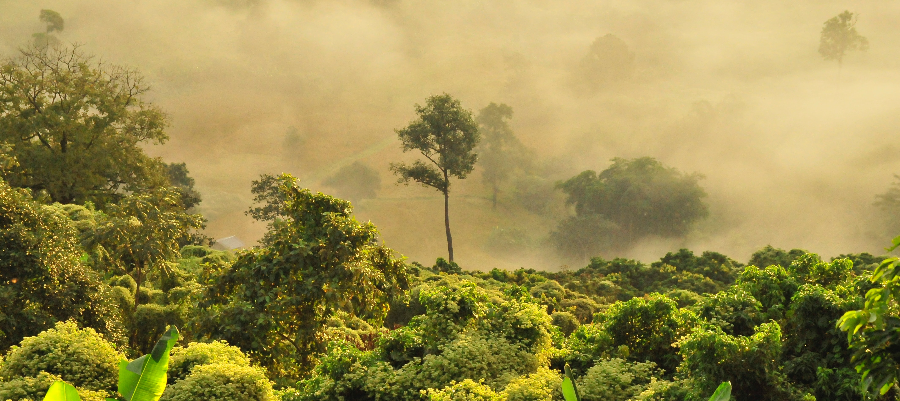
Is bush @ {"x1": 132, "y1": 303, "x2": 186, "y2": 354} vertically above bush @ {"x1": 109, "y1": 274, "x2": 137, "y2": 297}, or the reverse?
bush @ {"x1": 109, "y1": 274, "x2": 137, "y2": 297}

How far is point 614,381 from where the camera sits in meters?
8.27

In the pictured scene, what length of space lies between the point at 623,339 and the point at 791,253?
67.2ft

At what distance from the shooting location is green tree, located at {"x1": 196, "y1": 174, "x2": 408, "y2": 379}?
1058 centimetres

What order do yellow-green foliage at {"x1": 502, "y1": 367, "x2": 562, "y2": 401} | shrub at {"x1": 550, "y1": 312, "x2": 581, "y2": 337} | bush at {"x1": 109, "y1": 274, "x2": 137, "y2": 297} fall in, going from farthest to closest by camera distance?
bush at {"x1": 109, "y1": 274, "x2": 137, "y2": 297} < shrub at {"x1": 550, "y1": 312, "x2": 581, "y2": 337} < yellow-green foliage at {"x1": 502, "y1": 367, "x2": 562, "y2": 401}

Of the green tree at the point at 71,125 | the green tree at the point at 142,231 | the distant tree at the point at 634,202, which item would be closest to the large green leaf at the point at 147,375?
the green tree at the point at 142,231

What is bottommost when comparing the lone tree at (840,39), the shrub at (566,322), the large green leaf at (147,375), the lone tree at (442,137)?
the large green leaf at (147,375)

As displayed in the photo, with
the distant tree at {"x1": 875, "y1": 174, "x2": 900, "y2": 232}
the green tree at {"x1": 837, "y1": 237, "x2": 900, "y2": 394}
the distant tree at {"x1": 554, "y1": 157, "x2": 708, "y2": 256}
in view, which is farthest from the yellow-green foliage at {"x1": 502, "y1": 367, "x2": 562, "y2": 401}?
the distant tree at {"x1": 875, "y1": 174, "x2": 900, "y2": 232}

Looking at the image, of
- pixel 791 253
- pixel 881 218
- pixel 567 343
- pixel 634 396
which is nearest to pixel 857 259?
pixel 791 253

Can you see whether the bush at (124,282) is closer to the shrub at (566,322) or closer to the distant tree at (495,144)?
the shrub at (566,322)

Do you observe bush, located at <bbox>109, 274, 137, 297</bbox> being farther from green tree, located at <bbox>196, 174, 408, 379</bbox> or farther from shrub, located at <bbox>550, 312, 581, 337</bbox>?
shrub, located at <bbox>550, 312, 581, 337</bbox>

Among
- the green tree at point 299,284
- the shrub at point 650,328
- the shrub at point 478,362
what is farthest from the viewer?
the green tree at point 299,284

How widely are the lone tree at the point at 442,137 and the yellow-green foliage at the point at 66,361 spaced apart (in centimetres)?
2829

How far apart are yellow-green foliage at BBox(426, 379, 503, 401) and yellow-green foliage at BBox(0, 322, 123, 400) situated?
4332mm

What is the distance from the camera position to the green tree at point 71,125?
2795cm
